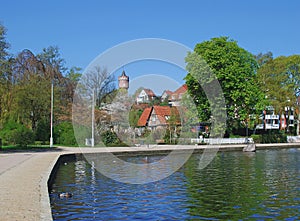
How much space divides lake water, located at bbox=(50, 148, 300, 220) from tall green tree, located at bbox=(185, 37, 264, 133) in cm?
2968

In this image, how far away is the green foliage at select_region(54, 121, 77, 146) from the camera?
153ft

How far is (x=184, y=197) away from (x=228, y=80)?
37839mm

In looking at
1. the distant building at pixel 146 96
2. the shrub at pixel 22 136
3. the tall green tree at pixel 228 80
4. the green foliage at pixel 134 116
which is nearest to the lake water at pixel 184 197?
the shrub at pixel 22 136

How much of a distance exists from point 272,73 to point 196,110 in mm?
20764

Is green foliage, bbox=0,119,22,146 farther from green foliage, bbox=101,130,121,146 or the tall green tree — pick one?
the tall green tree

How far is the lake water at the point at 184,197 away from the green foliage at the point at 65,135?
25398 millimetres

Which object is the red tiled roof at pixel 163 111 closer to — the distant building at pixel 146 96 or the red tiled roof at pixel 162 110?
the red tiled roof at pixel 162 110

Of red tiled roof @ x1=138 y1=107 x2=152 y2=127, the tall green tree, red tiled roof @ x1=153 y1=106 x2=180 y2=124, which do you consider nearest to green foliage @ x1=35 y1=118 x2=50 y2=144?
red tiled roof @ x1=153 y1=106 x2=180 y2=124

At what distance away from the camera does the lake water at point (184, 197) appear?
11859mm

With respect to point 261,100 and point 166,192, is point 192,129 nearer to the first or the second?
point 261,100

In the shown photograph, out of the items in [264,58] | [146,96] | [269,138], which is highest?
[264,58]

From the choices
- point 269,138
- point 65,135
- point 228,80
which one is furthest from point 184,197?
point 269,138

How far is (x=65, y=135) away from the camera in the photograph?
4706cm

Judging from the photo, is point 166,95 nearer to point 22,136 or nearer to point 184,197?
point 22,136
